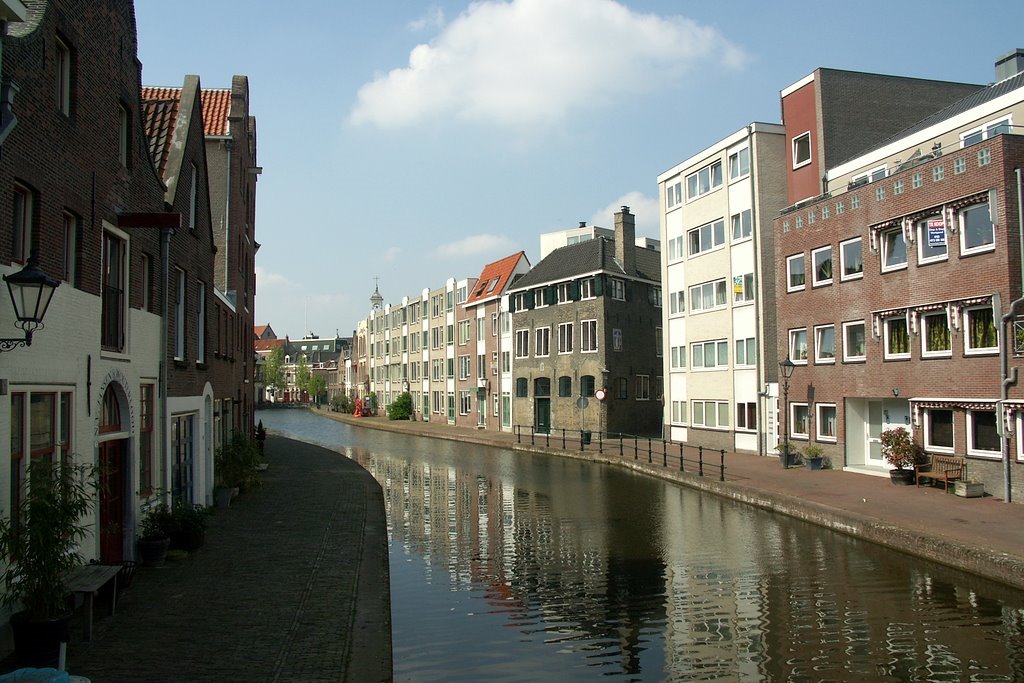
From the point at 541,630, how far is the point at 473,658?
138cm

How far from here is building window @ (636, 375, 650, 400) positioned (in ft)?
155

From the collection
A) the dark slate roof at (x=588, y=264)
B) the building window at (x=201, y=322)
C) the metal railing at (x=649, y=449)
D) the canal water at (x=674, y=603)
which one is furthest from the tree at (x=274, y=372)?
the canal water at (x=674, y=603)

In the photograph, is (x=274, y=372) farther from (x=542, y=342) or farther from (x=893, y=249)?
(x=893, y=249)

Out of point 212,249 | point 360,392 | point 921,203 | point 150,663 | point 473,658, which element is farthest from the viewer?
point 360,392

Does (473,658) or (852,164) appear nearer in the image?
(473,658)

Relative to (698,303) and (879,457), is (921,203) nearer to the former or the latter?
(879,457)

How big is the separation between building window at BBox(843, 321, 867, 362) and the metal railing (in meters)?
5.25

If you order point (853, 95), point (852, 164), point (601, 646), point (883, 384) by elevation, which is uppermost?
point (853, 95)

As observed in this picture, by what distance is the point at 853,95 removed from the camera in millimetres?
30438

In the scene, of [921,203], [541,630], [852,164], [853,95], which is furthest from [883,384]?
[541,630]

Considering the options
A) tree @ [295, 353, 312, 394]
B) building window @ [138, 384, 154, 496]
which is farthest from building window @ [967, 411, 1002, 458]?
tree @ [295, 353, 312, 394]

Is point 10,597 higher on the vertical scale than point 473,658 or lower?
higher

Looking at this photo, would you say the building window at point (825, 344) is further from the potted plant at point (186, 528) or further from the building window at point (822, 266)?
the potted plant at point (186, 528)

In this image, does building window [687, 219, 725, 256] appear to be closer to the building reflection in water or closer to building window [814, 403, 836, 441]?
building window [814, 403, 836, 441]
